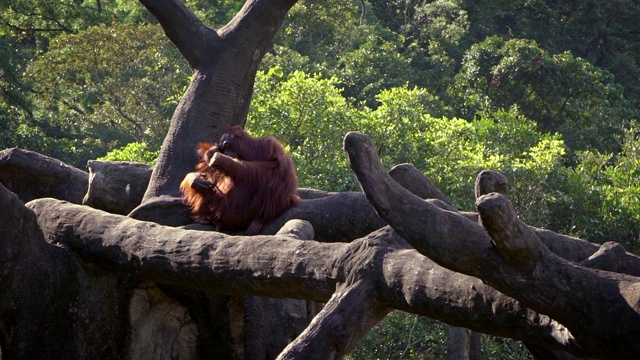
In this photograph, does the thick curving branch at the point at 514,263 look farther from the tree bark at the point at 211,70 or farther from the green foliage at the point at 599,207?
the green foliage at the point at 599,207

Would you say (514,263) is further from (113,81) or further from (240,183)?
(113,81)

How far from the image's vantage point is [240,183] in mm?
5270

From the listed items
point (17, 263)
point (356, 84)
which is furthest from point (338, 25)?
point (17, 263)

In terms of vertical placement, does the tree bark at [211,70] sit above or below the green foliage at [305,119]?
below

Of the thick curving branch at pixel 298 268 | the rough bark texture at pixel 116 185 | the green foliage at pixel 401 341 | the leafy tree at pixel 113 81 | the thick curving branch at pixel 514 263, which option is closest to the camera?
the thick curving branch at pixel 514 263

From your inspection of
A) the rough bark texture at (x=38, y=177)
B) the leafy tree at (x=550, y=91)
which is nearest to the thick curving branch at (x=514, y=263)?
→ the rough bark texture at (x=38, y=177)

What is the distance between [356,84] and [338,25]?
1.35 meters

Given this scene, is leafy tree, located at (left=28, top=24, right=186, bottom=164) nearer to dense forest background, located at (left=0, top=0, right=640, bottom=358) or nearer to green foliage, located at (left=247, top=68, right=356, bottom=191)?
dense forest background, located at (left=0, top=0, right=640, bottom=358)

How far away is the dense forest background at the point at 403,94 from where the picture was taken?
34.2 feet

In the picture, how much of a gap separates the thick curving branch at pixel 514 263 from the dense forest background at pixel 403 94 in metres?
6.21

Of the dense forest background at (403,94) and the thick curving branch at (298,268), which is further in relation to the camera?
the dense forest background at (403,94)

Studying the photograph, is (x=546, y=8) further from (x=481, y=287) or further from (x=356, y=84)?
(x=481, y=287)

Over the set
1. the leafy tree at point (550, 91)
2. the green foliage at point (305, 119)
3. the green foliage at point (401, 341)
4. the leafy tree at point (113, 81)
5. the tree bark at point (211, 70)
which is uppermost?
the leafy tree at point (113, 81)

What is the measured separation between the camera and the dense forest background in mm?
10422
